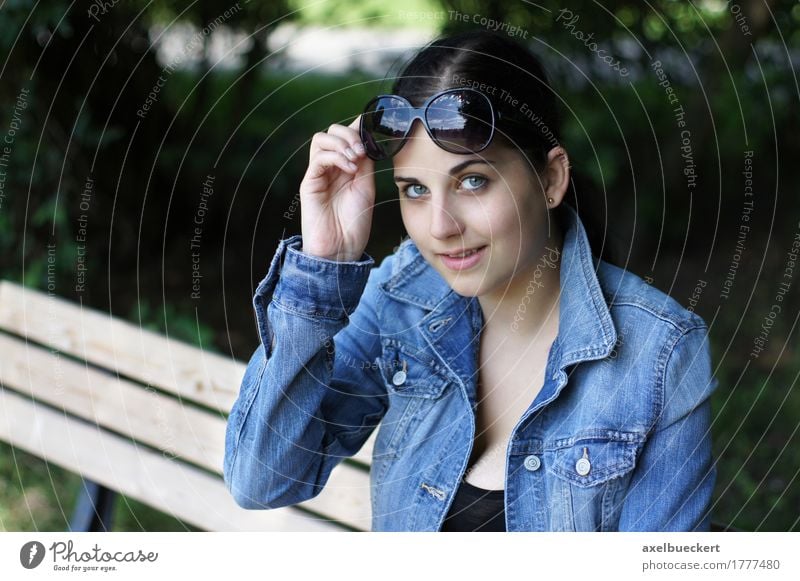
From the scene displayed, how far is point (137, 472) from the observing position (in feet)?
4.99

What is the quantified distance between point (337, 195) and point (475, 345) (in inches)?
11.6

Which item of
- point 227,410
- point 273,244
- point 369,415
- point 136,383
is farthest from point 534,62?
point 273,244

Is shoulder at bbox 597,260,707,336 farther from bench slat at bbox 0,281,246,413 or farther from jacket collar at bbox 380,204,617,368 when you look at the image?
bench slat at bbox 0,281,246,413

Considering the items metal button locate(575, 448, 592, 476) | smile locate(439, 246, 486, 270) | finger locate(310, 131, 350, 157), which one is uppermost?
finger locate(310, 131, 350, 157)

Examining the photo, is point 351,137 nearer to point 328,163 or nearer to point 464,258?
point 328,163

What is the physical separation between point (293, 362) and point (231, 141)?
1.40 m

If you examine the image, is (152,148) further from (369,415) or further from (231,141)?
(369,415)

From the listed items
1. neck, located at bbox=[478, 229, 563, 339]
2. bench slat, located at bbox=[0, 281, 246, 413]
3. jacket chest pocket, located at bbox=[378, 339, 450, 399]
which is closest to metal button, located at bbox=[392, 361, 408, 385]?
jacket chest pocket, located at bbox=[378, 339, 450, 399]

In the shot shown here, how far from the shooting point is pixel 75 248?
2.13 meters

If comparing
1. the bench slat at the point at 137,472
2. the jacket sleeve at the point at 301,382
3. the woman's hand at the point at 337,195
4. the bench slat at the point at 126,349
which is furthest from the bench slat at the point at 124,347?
the woman's hand at the point at 337,195

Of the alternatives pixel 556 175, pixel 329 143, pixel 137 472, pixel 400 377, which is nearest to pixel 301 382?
pixel 400 377

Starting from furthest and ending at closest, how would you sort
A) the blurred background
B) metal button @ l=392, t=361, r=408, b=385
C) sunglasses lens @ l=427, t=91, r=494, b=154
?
1. the blurred background
2. metal button @ l=392, t=361, r=408, b=385
3. sunglasses lens @ l=427, t=91, r=494, b=154

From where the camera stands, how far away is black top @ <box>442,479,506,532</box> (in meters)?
1.14

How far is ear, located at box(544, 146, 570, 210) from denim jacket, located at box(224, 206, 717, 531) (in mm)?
80
